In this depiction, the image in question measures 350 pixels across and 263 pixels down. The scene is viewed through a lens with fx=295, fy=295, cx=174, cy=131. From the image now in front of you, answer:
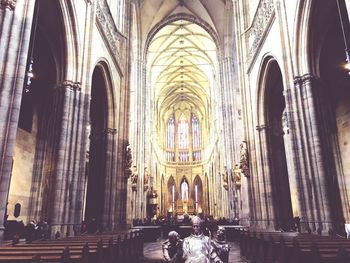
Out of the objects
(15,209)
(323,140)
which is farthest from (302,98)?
(15,209)

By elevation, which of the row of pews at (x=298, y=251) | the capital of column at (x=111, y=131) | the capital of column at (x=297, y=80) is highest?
the capital of column at (x=297, y=80)

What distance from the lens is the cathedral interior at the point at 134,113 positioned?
951 cm

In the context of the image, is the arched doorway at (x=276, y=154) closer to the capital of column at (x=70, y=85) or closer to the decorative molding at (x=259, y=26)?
the decorative molding at (x=259, y=26)

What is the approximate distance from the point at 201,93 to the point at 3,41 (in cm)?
4060

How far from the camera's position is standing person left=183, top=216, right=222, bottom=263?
354cm

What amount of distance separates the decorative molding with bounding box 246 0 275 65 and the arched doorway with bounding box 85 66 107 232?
8.42m

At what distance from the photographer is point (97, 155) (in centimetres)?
1606

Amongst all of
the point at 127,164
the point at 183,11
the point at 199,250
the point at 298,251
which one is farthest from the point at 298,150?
the point at 183,11

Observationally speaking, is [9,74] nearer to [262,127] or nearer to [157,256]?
[157,256]

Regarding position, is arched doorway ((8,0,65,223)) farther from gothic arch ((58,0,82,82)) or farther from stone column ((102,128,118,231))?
stone column ((102,128,118,231))

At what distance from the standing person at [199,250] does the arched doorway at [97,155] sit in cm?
1185

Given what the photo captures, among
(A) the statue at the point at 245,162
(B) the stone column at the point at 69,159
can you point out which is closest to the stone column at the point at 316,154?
(A) the statue at the point at 245,162

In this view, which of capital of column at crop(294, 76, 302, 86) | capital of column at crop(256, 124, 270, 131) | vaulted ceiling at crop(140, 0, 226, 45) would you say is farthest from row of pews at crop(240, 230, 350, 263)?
vaulted ceiling at crop(140, 0, 226, 45)

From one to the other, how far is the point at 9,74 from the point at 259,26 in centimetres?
1306
